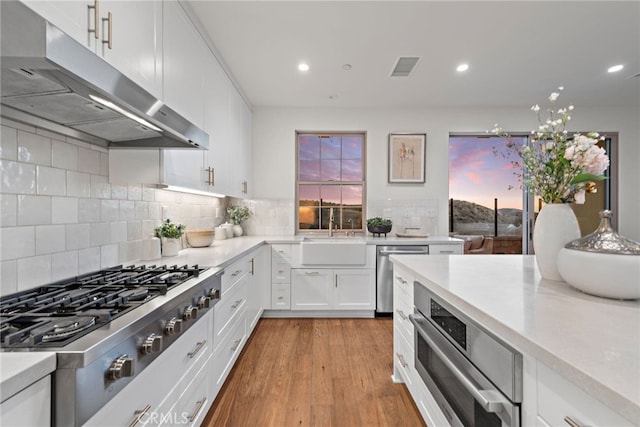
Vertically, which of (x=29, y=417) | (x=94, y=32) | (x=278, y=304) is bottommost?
(x=278, y=304)

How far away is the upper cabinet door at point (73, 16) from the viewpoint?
2.94 ft

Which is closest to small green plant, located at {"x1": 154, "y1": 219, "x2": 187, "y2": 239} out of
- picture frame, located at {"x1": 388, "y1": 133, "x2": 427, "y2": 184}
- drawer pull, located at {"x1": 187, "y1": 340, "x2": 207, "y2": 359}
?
drawer pull, located at {"x1": 187, "y1": 340, "x2": 207, "y2": 359}

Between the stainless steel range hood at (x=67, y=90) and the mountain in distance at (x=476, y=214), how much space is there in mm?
4814

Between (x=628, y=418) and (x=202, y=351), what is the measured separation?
1.56 m

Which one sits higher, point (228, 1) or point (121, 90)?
point (228, 1)

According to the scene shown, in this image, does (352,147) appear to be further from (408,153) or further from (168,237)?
(168,237)

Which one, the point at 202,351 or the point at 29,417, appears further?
the point at 202,351

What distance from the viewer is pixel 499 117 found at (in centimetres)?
398

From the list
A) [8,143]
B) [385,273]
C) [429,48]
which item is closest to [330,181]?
[385,273]

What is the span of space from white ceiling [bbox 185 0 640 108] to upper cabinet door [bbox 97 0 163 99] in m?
0.64

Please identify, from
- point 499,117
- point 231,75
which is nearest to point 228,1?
point 231,75

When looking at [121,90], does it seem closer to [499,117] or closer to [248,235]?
[248,235]

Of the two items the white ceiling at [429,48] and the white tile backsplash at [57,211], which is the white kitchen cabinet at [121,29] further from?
the white ceiling at [429,48]

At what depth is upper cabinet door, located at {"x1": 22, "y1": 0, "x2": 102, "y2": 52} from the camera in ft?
2.94
